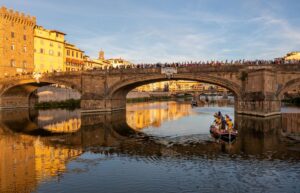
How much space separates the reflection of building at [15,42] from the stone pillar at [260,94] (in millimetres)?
59708

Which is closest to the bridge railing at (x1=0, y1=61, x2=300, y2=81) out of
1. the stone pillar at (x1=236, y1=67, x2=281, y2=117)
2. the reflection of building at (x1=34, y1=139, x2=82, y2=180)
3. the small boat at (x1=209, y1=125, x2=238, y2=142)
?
the stone pillar at (x1=236, y1=67, x2=281, y2=117)

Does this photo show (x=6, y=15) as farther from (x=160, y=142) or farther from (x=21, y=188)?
(x=21, y=188)

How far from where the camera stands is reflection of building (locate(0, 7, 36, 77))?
270 ft

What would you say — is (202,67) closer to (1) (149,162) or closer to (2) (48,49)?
(1) (149,162)

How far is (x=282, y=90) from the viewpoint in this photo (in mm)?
53188

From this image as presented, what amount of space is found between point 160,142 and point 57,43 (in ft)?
261

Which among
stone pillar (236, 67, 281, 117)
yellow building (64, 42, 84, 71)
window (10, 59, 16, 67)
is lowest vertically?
stone pillar (236, 67, 281, 117)

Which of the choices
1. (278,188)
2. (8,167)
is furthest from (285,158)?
(8,167)

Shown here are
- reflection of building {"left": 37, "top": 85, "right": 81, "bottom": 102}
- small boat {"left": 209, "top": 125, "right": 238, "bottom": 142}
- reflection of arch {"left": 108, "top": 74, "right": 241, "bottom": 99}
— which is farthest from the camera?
reflection of building {"left": 37, "top": 85, "right": 81, "bottom": 102}

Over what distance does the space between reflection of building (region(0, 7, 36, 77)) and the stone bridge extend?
9.75m

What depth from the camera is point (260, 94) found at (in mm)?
49938

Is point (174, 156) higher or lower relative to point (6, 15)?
lower

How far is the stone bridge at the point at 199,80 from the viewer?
50.9m

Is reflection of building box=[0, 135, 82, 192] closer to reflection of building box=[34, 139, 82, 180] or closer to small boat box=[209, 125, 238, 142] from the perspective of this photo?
reflection of building box=[34, 139, 82, 180]
